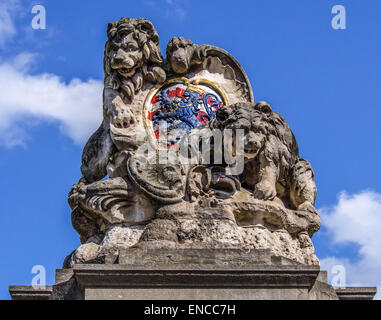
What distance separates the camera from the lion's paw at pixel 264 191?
13164mm

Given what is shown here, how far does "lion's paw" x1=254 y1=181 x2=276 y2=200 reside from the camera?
1316 centimetres

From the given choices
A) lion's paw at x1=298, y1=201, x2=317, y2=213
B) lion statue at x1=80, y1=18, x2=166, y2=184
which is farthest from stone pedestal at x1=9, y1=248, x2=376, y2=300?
lion statue at x1=80, y1=18, x2=166, y2=184

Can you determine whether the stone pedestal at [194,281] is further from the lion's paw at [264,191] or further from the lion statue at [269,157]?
the lion statue at [269,157]

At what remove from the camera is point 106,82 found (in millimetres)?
14469

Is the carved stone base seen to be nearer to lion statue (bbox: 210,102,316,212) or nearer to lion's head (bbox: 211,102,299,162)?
lion statue (bbox: 210,102,316,212)

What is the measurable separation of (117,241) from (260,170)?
223cm

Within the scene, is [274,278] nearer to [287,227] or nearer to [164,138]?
[287,227]

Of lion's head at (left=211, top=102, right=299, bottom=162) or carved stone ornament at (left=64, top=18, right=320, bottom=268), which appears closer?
carved stone ornament at (left=64, top=18, right=320, bottom=268)

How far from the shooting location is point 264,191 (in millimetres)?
13156

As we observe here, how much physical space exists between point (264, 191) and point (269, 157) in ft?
1.81

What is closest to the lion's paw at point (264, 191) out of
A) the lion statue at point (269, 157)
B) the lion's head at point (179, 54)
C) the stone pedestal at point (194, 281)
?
the lion statue at point (269, 157)

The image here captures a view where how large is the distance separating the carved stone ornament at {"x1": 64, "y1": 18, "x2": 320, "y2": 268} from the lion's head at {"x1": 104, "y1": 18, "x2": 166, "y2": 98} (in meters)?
0.01

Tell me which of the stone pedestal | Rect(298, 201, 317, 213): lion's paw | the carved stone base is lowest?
the stone pedestal
